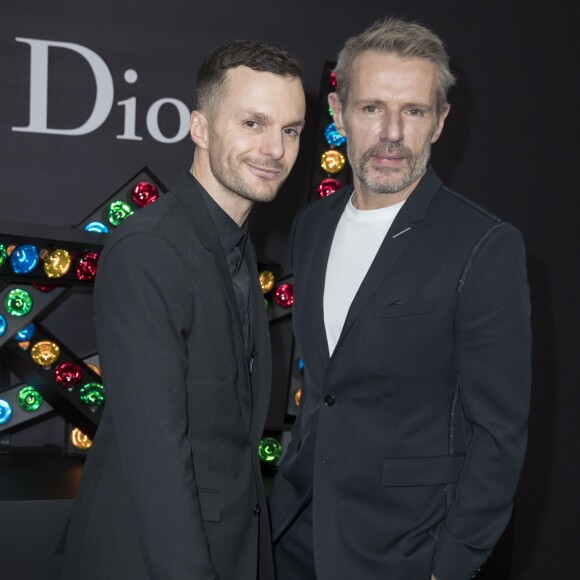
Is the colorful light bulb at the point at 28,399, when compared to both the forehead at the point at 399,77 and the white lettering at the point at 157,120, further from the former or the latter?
the forehead at the point at 399,77

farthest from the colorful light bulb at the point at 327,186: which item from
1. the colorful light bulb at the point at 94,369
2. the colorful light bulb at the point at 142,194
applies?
the colorful light bulb at the point at 94,369

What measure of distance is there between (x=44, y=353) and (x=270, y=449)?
776mm

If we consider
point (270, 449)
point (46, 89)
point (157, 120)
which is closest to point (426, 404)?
point (270, 449)

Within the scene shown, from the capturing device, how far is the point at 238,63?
4.70 feet

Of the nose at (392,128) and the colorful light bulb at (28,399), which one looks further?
the colorful light bulb at (28,399)

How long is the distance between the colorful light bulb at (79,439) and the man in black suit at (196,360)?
140cm

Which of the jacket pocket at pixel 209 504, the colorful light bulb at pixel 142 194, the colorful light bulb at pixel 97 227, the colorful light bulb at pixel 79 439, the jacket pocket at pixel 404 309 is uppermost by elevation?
the colorful light bulb at pixel 142 194

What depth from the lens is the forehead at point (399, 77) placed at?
64.8 inches

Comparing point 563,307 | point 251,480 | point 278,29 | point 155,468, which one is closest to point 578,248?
point 563,307

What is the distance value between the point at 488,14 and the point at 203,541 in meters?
2.81

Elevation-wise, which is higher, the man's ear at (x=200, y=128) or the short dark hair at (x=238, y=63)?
the short dark hair at (x=238, y=63)

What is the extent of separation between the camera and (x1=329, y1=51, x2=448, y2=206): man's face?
1.64 meters

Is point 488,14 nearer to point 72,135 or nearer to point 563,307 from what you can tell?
point 563,307

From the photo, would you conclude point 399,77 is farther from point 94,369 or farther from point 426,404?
point 94,369
